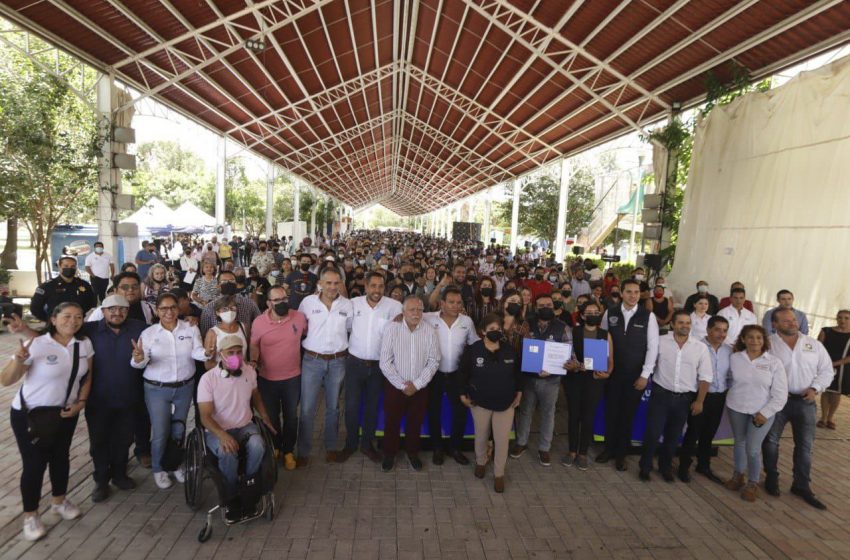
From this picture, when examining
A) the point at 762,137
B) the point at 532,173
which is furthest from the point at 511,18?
the point at 532,173

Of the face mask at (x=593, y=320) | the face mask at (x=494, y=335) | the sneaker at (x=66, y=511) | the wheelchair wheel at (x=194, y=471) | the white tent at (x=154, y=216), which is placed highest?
the white tent at (x=154, y=216)

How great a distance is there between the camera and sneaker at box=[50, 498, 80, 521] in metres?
3.52

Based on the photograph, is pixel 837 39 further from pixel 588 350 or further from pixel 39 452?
pixel 39 452

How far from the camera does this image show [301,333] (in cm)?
438

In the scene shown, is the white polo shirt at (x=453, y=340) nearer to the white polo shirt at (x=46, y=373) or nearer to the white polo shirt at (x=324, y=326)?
the white polo shirt at (x=324, y=326)

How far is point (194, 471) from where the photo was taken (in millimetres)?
3619

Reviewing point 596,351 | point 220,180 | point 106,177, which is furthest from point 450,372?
point 220,180

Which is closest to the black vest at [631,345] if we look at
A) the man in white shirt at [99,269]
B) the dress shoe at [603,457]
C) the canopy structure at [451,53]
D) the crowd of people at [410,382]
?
the crowd of people at [410,382]

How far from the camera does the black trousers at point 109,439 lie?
146 inches

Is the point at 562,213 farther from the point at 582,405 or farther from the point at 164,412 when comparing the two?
the point at 164,412

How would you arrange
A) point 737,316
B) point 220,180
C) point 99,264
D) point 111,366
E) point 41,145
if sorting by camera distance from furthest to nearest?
point 220,180, point 41,145, point 99,264, point 737,316, point 111,366

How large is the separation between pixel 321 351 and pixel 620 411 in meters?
2.95

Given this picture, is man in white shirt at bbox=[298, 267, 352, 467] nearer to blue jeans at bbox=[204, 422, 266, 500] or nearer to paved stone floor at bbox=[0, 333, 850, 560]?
paved stone floor at bbox=[0, 333, 850, 560]

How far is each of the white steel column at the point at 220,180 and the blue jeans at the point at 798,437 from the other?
18405mm
